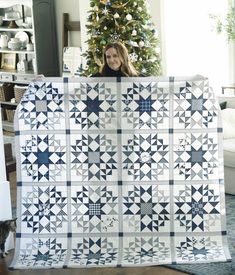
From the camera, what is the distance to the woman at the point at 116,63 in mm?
4277

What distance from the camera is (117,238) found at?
4.19 metres

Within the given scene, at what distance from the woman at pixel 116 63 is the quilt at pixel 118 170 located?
0.51ft

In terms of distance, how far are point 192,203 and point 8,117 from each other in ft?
17.3

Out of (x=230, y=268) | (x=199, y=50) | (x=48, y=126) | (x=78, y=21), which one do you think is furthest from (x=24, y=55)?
(x=230, y=268)

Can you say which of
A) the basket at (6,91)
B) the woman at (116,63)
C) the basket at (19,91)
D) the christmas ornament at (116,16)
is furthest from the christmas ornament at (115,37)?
the basket at (6,91)

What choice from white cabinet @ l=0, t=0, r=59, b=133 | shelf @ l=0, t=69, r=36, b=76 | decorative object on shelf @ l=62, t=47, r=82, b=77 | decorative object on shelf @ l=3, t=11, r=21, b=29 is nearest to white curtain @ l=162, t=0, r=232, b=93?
decorative object on shelf @ l=62, t=47, r=82, b=77

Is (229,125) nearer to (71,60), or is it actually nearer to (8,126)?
(71,60)

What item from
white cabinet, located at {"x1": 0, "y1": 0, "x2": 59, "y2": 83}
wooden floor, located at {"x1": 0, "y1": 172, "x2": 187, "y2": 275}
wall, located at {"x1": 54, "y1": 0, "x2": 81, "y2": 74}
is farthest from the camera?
white cabinet, located at {"x1": 0, "y1": 0, "x2": 59, "y2": 83}

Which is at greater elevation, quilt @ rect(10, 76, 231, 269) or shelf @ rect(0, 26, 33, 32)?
shelf @ rect(0, 26, 33, 32)

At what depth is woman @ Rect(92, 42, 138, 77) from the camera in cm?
428

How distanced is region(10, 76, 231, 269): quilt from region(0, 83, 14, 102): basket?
190 inches

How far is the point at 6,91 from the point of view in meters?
8.89

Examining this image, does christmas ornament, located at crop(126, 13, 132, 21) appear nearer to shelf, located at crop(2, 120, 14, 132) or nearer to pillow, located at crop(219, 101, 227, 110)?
pillow, located at crop(219, 101, 227, 110)

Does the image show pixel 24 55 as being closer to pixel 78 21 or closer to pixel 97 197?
pixel 78 21
